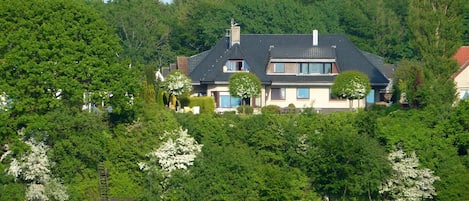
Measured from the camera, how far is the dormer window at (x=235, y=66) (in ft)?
178

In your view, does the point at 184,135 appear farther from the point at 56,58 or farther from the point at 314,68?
the point at 314,68

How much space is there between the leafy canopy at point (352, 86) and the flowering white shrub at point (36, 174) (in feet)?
52.3

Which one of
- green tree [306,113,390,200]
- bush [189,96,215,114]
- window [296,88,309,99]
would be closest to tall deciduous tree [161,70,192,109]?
bush [189,96,215,114]

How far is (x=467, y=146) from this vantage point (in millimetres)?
40188

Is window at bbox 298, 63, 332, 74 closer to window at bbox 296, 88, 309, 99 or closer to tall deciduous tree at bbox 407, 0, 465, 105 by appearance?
window at bbox 296, 88, 309, 99

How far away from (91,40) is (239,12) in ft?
131

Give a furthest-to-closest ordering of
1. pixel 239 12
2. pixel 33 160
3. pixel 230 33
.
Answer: pixel 239 12, pixel 230 33, pixel 33 160

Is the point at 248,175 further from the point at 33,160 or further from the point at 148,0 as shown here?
the point at 148,0

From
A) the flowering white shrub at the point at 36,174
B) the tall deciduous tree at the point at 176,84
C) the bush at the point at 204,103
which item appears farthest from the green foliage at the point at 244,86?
the flowering white shrub at the point at 36,174

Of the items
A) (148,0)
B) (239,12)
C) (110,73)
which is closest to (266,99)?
(110,73)

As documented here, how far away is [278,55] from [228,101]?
10.8 feet

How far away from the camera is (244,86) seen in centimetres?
5047

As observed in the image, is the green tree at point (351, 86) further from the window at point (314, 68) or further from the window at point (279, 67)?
the window at point (279, 67)

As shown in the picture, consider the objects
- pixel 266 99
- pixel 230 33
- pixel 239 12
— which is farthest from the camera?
pixel 239 12
